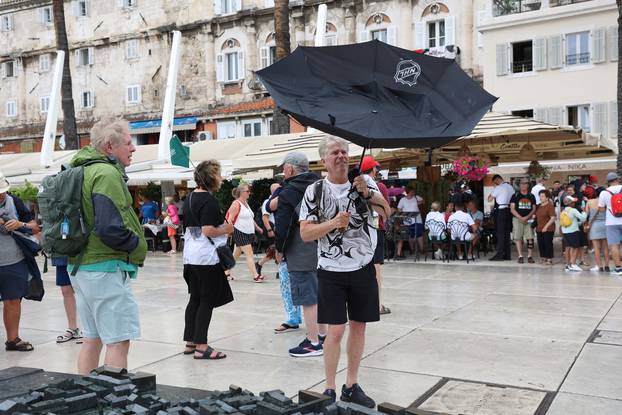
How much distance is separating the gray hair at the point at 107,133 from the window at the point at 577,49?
25.0 metres

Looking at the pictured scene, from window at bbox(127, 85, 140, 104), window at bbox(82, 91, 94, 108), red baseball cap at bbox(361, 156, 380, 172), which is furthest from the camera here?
window at bbox(82, 91, 94, 108)

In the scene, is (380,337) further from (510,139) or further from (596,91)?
(596,91)

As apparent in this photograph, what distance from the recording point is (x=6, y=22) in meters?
41.2

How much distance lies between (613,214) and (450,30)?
1954cm

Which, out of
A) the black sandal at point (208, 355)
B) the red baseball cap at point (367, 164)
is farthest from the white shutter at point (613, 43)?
the black sandal at point (208, 355)

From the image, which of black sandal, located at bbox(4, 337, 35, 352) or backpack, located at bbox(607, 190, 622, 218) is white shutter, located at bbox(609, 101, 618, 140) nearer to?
backpack, located at bbox(607, 190, 622, 218)

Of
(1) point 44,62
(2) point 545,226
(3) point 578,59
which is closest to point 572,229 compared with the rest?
(2) point 545,226

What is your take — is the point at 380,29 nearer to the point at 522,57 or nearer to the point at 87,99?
the point at 522,57

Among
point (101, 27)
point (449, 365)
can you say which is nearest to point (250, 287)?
point (449, 365)

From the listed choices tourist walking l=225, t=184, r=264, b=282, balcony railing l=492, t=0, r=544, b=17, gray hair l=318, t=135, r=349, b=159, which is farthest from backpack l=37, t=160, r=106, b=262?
balcony railing l=492, t=0, r=544, b=17

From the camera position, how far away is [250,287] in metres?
10.6

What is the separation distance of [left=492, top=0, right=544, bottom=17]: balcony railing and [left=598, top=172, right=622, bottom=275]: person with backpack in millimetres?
17487

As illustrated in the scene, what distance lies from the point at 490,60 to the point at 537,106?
9.01 ft

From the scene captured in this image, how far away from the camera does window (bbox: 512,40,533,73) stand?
2742 centimetres
